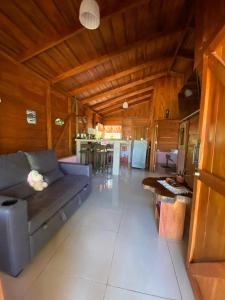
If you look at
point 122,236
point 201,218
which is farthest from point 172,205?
point 122,236

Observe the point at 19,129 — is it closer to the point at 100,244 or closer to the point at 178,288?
the point at 100,244

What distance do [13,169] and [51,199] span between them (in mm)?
648

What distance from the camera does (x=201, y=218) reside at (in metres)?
1.29

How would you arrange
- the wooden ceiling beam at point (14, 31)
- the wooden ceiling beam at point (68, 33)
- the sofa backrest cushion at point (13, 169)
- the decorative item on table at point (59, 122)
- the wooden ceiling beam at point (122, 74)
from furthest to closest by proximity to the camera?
the wooden ceiling beam at point (122, 74) → the decorative item on table at point (59, 122) → the wooden ceiling beam at point (68, 33) → the wooden ceiling beam at point (14, 31) → the sofa backrest cushion at point (13, 169)

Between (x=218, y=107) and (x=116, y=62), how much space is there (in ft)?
11.4

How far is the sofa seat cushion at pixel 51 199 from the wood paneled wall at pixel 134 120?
245 inches

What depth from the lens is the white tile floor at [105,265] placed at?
123cm

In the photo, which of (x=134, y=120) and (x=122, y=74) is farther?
(x=134, y=120)

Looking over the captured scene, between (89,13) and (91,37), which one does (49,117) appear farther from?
(89,13)

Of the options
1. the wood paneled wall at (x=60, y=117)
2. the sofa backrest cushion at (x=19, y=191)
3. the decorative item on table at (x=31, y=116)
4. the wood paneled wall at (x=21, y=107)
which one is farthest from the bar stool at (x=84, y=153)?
the sofa backrest cushion at (x=19, y=191)

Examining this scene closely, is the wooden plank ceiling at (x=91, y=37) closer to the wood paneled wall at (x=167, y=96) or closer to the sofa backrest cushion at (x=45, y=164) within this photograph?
the wood paneled wall at (x=167, y=96)

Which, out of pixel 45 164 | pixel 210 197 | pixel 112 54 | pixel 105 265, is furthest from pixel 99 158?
pixel 210 197

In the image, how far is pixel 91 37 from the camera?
2.78 metres

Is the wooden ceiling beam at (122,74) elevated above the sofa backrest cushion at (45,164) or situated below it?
above
